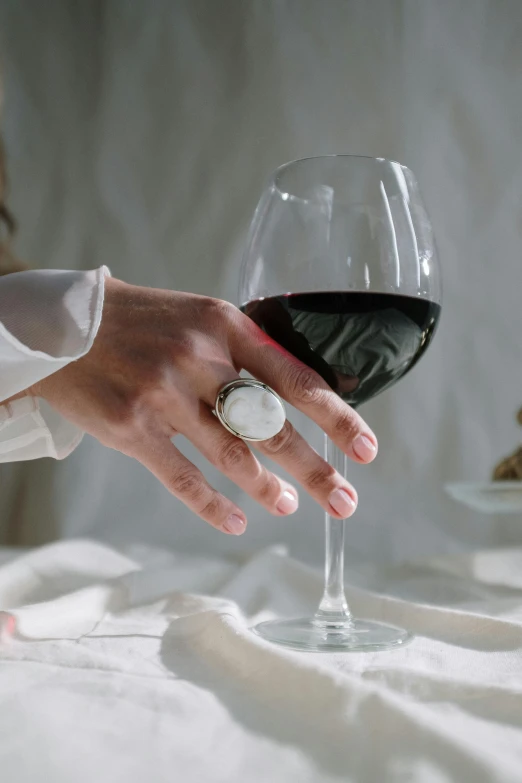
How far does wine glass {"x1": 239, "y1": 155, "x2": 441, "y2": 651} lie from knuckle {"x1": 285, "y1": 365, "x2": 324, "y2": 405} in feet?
0.12

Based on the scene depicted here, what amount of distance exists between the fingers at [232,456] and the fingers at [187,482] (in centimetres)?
2

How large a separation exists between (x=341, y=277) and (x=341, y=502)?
20cm

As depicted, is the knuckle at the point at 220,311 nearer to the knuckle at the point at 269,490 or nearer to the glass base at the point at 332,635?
the knuckle at the point at 269,490

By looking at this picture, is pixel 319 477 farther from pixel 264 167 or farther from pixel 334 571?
pixel 264 167

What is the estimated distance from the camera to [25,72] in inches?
62.7

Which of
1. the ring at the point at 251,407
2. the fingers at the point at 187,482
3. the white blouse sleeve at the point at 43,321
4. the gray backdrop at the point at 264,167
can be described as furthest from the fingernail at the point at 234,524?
the gray backdrop at the point at 264,167

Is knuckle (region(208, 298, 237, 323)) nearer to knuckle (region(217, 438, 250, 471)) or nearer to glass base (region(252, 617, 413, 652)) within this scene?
knuckle (region(217, 438, 250, 471))

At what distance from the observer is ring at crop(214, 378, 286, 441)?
0.66 meters

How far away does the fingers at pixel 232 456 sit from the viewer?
0.70 metres

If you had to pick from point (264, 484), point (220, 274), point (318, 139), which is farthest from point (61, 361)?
point (318, 139)

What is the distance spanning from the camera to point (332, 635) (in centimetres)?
72

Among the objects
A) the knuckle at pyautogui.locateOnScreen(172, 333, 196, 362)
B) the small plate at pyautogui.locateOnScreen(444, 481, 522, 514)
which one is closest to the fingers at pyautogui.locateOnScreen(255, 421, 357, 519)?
the knuckle at pyautogui.locateOnScreen(172, 333, 196, 362)

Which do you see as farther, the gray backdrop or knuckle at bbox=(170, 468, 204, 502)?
the gray backdrop

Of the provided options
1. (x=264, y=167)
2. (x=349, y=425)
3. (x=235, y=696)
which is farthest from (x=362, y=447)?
(x=264, y=167)
